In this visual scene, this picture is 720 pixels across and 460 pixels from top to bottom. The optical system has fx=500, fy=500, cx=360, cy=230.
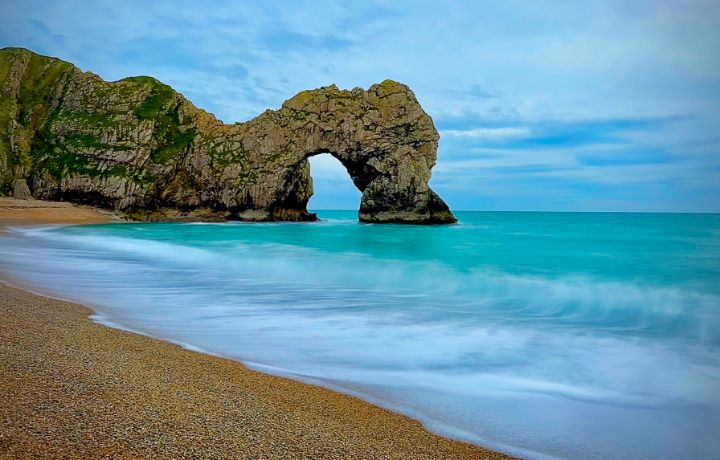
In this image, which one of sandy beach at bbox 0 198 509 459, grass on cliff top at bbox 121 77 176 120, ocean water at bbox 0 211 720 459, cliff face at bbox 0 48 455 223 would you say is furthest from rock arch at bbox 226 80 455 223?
sandy beach at bbox 0 198 509 459

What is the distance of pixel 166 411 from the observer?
3254 mm

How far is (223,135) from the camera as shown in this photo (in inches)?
2004

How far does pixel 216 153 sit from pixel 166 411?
49.2 meters

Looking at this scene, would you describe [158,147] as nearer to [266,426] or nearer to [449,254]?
[449,254]

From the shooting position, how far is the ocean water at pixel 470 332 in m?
4.27

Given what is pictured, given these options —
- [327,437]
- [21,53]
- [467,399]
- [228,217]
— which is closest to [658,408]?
[467,399]

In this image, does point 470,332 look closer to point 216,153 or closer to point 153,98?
point 216,153

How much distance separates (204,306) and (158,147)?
45518mm

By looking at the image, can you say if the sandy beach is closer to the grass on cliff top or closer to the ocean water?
the ocean water

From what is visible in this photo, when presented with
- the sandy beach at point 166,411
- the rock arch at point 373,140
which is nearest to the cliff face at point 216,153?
the rock arch at point 373,140

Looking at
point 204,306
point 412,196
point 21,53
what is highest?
point 21,53

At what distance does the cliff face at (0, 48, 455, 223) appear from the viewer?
156ft

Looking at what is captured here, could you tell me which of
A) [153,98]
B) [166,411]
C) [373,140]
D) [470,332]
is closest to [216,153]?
[153,98]

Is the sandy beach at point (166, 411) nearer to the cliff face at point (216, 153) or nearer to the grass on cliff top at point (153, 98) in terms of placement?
the cliff face at point (216, 153)
